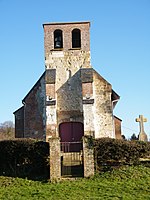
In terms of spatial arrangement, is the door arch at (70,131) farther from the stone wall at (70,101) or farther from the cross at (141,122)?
the cross at (141,122)

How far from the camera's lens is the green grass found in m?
12.1

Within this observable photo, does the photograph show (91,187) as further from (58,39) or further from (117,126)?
(58,39)

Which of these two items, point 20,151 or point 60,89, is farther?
point 60,89

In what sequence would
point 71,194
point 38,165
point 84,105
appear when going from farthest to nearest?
point 84,105, point 38,165, point 71,194

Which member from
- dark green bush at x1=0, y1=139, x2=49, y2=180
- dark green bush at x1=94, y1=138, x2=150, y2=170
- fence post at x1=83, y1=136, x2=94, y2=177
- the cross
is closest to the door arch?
the cross

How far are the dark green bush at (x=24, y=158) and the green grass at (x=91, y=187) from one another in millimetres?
1145

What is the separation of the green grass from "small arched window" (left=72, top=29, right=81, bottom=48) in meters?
14.0

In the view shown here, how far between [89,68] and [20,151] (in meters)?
11.5

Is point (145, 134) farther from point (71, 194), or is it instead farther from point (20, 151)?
point (71, 194)

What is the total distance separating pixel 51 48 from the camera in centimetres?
2639

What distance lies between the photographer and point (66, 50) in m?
26.4

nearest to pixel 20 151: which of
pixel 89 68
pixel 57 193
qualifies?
pixel 57 193

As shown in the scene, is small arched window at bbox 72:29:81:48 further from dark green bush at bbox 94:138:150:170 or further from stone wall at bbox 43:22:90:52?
dark green bush at bbox 94:138:150:170

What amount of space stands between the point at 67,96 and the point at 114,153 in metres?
10.5
